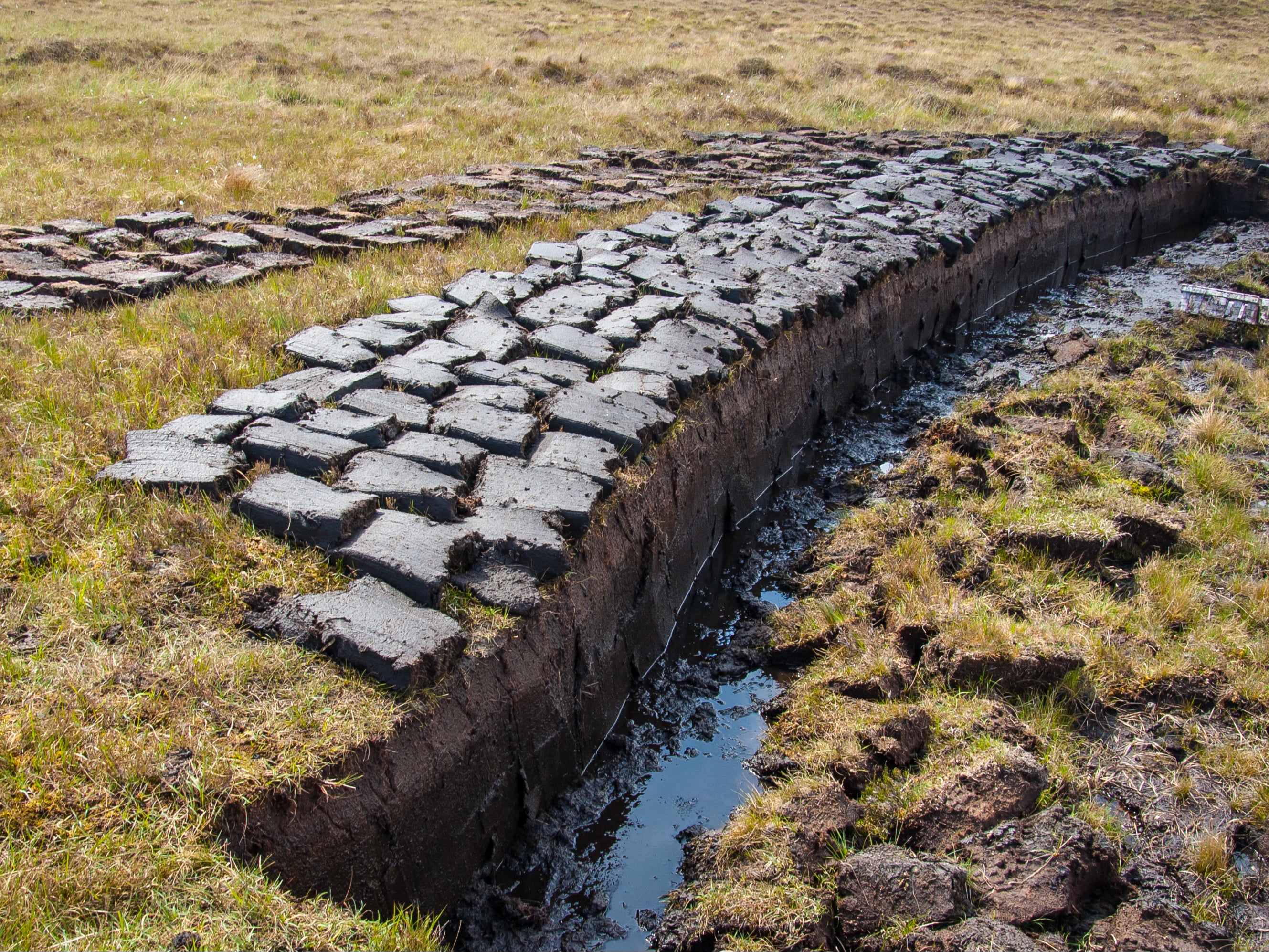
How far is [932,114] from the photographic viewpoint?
594 inches

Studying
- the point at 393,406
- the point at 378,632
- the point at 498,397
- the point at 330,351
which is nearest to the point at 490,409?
the point at 498,397

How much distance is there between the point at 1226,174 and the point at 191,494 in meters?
13.5

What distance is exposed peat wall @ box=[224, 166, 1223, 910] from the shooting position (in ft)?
8.37

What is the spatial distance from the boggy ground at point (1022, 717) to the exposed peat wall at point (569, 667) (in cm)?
57

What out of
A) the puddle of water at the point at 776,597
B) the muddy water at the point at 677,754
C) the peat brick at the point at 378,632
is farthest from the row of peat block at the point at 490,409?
the puddle of water at the point at 776,597

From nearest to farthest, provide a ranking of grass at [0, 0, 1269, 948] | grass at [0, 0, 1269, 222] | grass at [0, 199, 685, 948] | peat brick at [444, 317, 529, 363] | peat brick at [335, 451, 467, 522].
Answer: grass at [0, 199, 685, 948] < grass at [0, 0, 1269, 948] < peat brick at [335, 451, 467, 522] < peat brick at [444, 317, 529, 363] < grass at [0, 0, 1269, 222]

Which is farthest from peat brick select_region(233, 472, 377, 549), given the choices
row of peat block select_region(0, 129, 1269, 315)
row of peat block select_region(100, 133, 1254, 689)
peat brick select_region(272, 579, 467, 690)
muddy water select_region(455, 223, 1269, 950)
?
row of peat block select_region(0, 129, 1269, 315)

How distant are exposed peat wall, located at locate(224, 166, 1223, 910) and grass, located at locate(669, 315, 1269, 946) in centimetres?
59

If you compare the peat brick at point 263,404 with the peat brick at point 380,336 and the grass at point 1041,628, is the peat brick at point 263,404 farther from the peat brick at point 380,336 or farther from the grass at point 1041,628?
the grass at point 1041,628

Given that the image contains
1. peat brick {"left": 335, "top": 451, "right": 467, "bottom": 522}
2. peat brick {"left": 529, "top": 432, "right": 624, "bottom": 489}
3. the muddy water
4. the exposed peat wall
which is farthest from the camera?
peat brick {"left": 529, "top": 432, "right": 624, "bottom": 489}

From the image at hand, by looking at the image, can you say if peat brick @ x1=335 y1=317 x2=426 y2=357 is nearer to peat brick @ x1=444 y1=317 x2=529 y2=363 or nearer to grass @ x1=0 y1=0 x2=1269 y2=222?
peat brick @ x1=444 y1=317 x2=529 y2=363

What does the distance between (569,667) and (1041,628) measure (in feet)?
6.16

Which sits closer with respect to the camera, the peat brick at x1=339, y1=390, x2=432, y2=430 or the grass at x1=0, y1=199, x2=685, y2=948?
the grass at x1=0, y1=199, x2=685, y2=948

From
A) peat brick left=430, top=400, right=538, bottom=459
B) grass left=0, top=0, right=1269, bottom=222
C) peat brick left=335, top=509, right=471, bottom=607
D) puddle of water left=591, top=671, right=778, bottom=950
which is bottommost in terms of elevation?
puddle of water left=591, top=671, right=778, bottom=950
